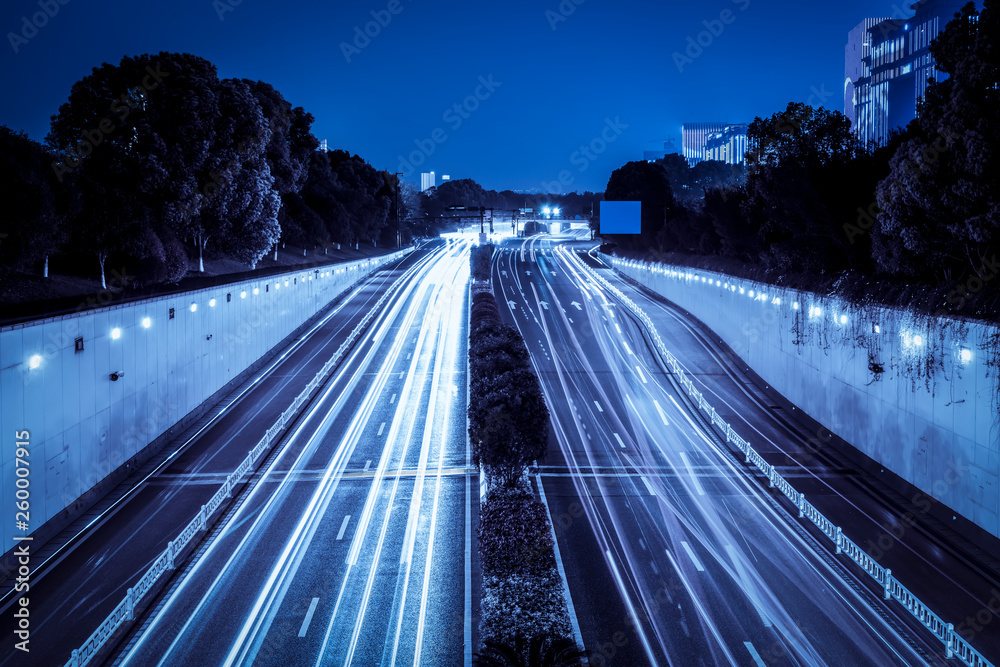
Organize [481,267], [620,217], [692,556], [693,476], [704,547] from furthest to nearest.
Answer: [481,267] < [620,217] < [693,476] < [704,547] < [692,556]

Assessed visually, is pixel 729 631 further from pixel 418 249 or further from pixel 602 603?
pixel 418 249

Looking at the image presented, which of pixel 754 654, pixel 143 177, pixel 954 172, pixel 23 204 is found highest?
pixel 143 177

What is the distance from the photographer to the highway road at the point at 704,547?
41.2 feet

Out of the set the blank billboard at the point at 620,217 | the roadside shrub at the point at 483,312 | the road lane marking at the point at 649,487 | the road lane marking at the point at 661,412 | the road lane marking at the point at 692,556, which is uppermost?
the blank billboard at the point at 620,217

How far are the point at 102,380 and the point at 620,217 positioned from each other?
51.8 meters

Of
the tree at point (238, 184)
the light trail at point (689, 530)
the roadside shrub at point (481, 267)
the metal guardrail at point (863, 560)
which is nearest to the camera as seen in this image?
the metal guardrail at point (863, 560)

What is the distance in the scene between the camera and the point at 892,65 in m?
→ 119

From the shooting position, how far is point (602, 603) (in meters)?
14.0

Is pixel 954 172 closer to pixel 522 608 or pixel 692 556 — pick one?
pixel 692 556

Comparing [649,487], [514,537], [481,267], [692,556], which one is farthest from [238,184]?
[481,267]

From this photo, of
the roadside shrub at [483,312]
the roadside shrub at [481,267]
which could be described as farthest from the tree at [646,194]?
the roadside shrub at [483,312]

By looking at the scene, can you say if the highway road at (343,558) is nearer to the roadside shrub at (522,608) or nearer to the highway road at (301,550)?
the highway road at (301,550)

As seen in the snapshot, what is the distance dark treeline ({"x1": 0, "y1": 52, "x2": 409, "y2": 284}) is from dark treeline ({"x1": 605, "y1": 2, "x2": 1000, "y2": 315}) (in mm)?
27534

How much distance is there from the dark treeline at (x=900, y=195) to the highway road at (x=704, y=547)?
6.38 metres
